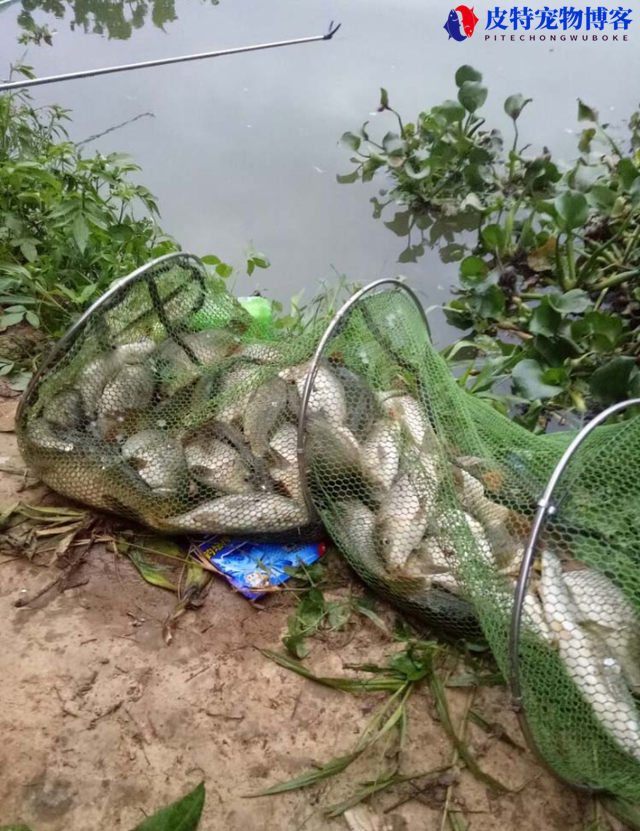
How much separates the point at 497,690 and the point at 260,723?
62 centimetres

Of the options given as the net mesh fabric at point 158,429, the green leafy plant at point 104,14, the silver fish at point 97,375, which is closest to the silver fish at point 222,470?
the net mesh fabric at point 158,429

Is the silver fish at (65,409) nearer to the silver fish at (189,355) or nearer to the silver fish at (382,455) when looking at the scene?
the silver fish at (189,355)

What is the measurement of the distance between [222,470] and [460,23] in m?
5.52

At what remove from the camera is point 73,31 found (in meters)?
5.74

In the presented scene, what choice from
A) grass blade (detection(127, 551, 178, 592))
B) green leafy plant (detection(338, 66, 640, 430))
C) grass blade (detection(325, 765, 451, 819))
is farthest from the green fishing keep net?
green leafy plant (detection(338, 66, 640, 430))

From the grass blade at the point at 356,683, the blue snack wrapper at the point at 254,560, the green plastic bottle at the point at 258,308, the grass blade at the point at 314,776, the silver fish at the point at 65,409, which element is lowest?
the grass blade at the point at 314,776

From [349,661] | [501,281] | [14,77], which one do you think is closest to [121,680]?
[349,661]

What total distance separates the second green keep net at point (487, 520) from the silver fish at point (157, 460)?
0.40 m

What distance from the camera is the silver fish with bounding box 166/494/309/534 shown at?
202 centimetres

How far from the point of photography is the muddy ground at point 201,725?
5.20 feet

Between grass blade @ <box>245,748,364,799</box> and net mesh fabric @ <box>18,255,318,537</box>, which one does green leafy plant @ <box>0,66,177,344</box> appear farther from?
grass blade @ <box>245,748,364,799</box>

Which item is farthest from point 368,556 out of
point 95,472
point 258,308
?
point 258,308

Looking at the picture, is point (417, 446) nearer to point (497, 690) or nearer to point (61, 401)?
point (497, 690)

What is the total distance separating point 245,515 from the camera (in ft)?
6.64
